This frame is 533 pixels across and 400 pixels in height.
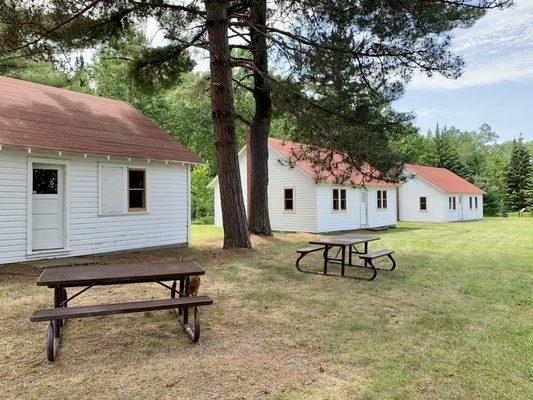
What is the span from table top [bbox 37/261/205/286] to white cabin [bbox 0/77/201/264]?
5868mm

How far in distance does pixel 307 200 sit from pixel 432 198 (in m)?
16.0

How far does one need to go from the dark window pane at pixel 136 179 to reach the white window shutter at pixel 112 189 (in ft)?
1.31

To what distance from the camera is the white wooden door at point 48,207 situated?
33.4 ft

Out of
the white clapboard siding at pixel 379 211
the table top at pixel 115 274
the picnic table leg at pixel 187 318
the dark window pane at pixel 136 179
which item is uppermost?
the dark window pane at pixel 136 179

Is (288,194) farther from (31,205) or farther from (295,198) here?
(31,205)

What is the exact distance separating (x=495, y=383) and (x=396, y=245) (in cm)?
1109

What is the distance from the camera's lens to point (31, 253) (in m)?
9.90

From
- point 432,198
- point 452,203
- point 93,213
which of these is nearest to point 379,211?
point 432,198

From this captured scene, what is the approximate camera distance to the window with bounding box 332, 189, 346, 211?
20.9 metres

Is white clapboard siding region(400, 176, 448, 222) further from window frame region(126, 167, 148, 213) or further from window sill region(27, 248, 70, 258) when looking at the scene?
window sill region(27, 248, 70, 258)

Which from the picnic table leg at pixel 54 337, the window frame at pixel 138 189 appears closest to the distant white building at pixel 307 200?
the window frame at pixel 138 189

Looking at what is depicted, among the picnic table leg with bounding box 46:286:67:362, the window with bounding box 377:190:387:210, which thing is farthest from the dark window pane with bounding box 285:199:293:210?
the picnic table leg with bounding box 46:286:67:362

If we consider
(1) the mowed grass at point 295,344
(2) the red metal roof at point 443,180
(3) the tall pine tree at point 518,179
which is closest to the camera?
(1) the mowed grass at point 295,344

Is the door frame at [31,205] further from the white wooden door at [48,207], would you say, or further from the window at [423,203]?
the window at [423,203]
